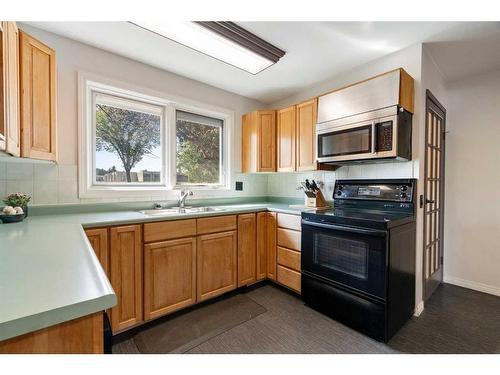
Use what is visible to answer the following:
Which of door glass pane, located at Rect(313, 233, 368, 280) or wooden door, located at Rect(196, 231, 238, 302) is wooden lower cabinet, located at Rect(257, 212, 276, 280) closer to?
wooden door, located at Rect(196, 231, 238, 302)

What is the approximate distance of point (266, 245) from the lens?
2617mm

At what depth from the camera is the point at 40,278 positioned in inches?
26.4

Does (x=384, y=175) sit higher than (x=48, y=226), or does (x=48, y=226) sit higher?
(x=384, y=175)

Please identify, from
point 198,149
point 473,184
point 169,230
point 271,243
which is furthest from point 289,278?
point 473,184

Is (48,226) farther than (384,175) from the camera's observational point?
No

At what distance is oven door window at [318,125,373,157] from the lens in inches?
79.7

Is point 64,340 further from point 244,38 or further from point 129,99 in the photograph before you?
point 129,99

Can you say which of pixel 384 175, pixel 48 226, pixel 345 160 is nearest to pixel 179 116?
pixel 48 226

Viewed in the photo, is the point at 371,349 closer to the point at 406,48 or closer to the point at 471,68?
the point at 406,48

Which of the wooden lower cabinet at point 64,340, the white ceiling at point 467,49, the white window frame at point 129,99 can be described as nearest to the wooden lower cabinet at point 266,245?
the white window frame at point 129,99

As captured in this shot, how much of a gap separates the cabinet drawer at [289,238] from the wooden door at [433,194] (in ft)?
3.84

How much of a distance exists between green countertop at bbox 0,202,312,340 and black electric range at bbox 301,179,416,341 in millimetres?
1691

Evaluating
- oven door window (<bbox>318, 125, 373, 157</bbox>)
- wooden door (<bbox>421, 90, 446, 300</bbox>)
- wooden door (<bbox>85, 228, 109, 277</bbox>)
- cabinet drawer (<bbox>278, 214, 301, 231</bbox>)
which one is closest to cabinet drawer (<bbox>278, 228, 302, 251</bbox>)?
cabinet drawer (<bbox>278, 214, 301, 231</bbox>)
